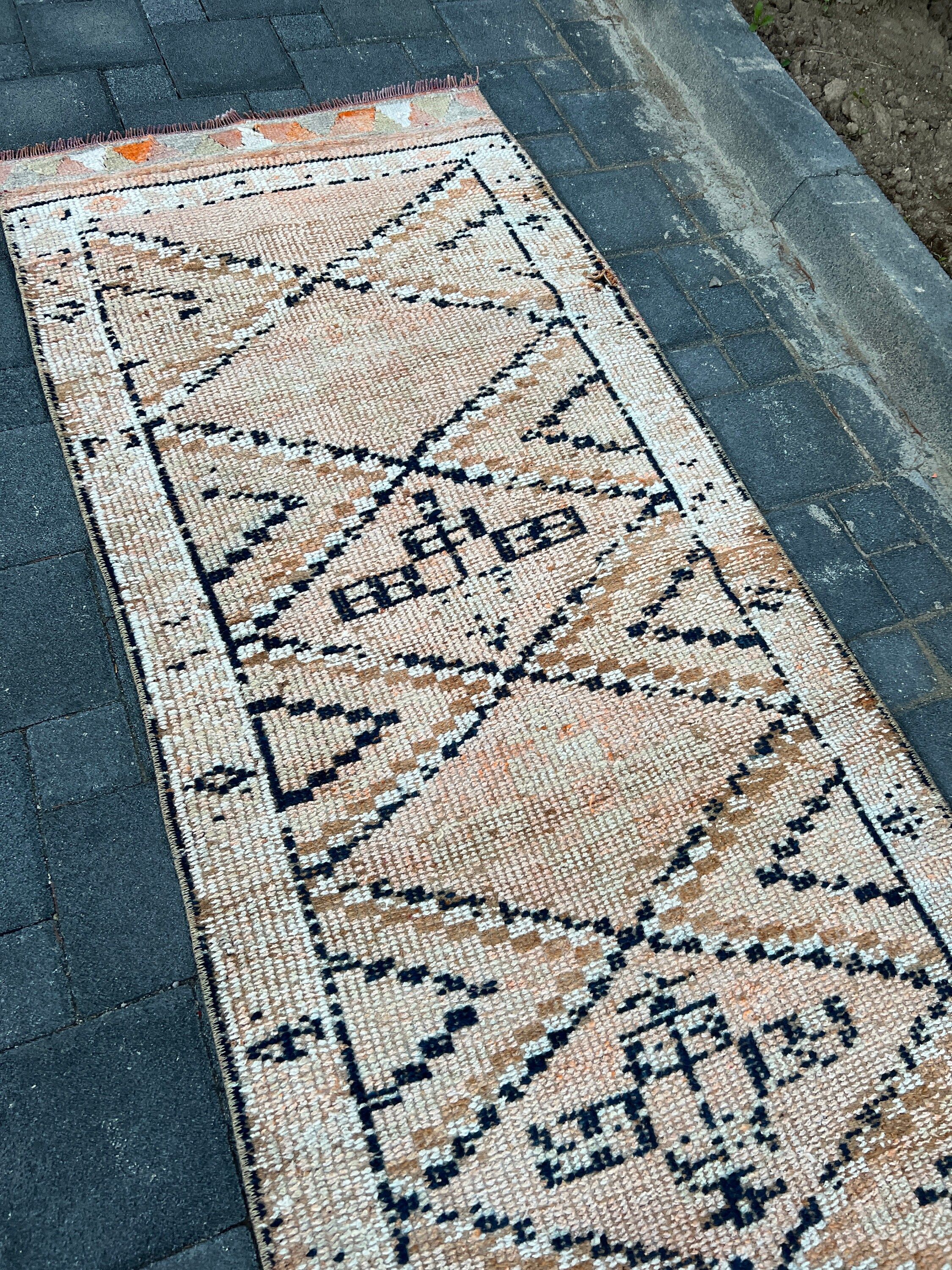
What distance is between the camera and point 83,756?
2059 millimetres

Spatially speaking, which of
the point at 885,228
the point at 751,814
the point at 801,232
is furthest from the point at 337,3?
the point at 751,814

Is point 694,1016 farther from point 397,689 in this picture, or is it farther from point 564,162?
point 564,162

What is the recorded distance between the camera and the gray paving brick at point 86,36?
3.21 metres

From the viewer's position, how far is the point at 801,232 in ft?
10.1

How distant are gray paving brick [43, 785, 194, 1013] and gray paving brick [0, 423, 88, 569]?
2.22ft

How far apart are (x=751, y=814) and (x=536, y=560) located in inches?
30.7

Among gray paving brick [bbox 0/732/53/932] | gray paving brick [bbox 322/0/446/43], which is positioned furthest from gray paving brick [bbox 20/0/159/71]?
gray paving brick [bbox 0/732/53/932]

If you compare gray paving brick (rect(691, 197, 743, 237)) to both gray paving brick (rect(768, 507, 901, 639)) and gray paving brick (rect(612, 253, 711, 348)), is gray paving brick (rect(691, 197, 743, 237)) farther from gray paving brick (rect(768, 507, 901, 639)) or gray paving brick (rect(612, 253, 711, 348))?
gray paving brick (rect(768, 507, 901, 639))

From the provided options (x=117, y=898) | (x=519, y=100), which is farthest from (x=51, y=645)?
(x=519, y=100)

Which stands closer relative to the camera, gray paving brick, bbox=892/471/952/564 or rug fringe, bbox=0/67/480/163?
gray paving brick, bbox=892/471/952/564

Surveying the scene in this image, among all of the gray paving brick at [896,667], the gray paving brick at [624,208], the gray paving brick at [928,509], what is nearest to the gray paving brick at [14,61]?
the gray paving brick at [624,208]

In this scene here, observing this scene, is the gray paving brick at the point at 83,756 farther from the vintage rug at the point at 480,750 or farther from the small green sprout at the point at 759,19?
the small green sprout at the point at 759,19

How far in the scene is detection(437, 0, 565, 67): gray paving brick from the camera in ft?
11.5

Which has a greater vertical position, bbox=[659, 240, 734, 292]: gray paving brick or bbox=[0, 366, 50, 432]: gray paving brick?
bbox=[659, 240, 734, 292]: gray paving brick
